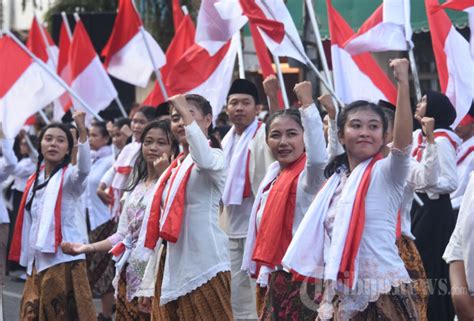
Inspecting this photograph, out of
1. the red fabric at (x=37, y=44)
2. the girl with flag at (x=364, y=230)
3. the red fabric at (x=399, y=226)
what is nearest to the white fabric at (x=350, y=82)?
the red fabric at (x=399, y=226)

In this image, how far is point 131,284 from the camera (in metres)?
7.77

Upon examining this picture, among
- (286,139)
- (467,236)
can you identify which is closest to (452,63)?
(286,139)

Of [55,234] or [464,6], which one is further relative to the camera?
[55,234]

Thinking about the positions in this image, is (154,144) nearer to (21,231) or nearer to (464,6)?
(21,231)

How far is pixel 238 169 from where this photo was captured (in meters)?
9.05

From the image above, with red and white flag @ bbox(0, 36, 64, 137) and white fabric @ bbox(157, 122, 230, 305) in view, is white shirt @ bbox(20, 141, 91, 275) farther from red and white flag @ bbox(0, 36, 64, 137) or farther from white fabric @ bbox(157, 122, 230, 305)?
red and white flag @ bbox(0, 36, 64, 137)

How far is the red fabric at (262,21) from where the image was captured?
9031 mm

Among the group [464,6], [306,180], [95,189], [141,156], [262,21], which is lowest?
[95,189]

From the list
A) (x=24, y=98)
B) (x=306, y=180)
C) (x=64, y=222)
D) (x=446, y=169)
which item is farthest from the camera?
(x=24, y=98)

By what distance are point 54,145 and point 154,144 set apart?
1276 mm

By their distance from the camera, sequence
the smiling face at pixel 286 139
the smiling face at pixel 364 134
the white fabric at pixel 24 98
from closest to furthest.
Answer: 1. the smiling face at pixel 364 134
2. the smiling face at pixel 286 139
3. the white fabric at pixel 24 98

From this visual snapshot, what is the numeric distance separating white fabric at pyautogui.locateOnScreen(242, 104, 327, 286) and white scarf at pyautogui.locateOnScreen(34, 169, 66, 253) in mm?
1787

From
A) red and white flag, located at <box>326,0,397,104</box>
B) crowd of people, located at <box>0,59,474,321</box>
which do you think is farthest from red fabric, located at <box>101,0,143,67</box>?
red and white flag, located at <box>326,0,397,104</box>

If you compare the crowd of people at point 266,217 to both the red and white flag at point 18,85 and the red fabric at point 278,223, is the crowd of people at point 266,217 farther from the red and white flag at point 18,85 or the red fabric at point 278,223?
the red and white flag at point 18,85
